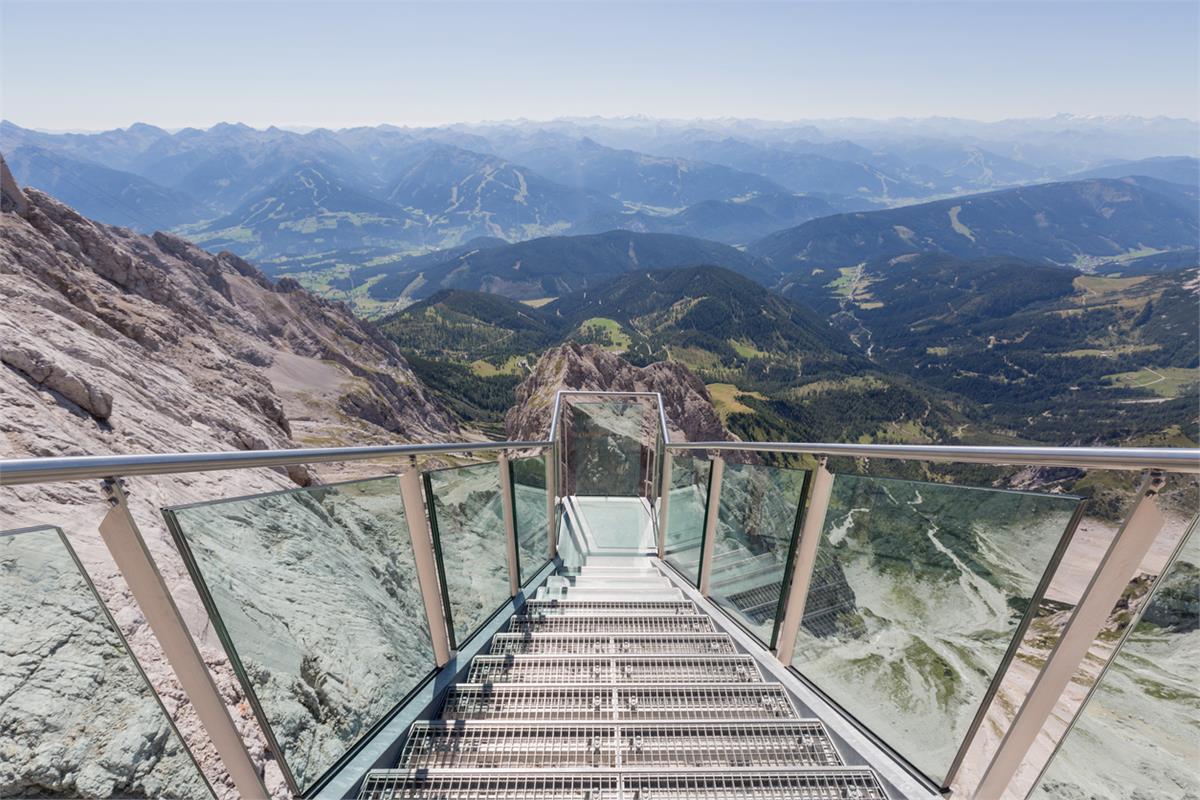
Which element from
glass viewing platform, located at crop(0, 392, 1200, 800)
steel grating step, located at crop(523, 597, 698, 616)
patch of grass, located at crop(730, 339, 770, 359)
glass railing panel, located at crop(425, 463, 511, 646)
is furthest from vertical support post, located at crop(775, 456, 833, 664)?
patch of grass, located at crop(730, 339, 770, 359)

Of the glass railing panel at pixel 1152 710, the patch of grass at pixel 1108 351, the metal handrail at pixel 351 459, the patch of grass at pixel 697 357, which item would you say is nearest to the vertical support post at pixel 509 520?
the metal handrail at pixel 351 459

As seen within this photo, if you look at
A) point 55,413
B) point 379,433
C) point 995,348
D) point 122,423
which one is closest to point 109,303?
point 379,433

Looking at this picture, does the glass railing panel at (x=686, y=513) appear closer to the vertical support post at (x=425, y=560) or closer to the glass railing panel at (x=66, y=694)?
the vertical support post at (x=425, y=560)

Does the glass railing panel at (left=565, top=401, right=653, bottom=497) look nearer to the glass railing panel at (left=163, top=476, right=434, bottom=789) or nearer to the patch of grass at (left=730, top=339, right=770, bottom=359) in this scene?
the glass railing panel at (left=163, top=476, right=434, bottom=789)

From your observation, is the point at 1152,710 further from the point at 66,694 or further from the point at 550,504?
the point at 550,504

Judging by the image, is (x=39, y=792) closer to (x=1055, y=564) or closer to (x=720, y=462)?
(x=1055, y=564)
